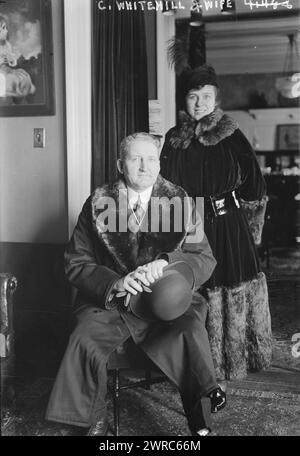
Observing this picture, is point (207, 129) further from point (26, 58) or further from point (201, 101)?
point (26, 58)

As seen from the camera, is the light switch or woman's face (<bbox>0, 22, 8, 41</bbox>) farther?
the light switch

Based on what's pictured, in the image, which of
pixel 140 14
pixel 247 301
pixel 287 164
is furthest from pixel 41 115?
pixel 287 164

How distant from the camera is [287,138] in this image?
7.14 meters

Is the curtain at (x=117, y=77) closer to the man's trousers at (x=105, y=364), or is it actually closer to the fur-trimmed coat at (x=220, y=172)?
the fur-trimmed coat at (x=220, y=172)

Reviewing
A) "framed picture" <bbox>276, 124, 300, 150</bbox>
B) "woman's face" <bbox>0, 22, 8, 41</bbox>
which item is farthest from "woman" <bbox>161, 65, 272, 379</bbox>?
"framed picture" <bbox>276, 124, 300, 150</bbox>

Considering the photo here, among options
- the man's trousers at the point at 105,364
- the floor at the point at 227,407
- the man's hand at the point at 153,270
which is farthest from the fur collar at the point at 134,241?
the floor at the point at 227,407

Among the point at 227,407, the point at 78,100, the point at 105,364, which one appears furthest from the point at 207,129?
the point at 227,407

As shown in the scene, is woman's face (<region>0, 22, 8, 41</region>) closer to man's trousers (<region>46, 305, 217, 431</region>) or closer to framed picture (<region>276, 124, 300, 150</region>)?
man's trousers (<region>46, 305, 217, 431</region>)

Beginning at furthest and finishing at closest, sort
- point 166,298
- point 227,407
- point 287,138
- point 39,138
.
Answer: point 287,138, point 39,138, point 227,407, point 166,298

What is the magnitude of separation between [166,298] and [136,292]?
15 cm

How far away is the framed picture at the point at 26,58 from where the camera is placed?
2.65m

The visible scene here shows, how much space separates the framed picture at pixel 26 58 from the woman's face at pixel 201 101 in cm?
81

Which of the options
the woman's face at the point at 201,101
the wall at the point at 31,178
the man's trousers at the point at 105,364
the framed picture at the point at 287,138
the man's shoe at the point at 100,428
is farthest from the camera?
the framed picture at the point at 287,138

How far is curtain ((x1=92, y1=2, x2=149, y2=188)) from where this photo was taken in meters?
2.62
